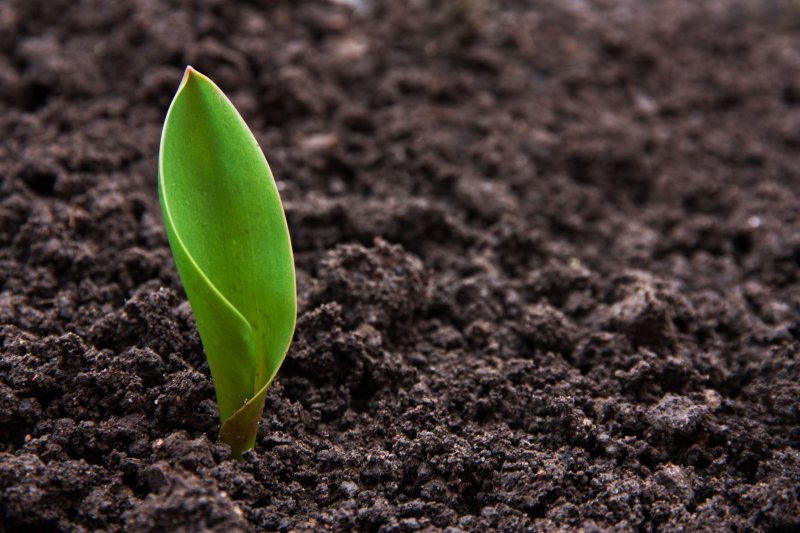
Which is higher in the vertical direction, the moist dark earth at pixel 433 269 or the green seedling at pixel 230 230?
the green seedling at pixel 230 230

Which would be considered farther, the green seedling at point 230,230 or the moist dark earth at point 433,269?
the moist dark earth at point 433,269

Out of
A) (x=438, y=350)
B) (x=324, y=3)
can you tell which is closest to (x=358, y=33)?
(x=324, y=3)

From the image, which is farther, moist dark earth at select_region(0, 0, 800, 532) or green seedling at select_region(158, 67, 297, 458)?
moist dark earth at select_region(0, 0, 800, 532)

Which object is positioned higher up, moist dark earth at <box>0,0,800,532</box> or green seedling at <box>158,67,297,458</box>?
green seedling at <box>158,67,297,458</box>

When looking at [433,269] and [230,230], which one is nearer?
[230,230]

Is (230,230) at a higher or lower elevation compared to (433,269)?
higher
